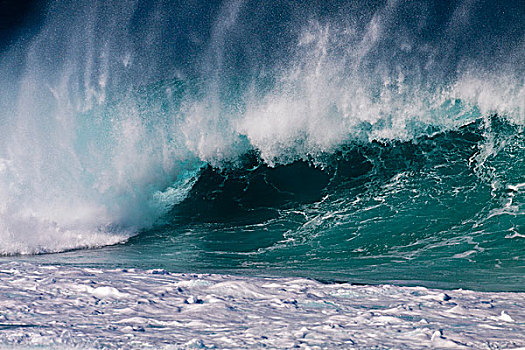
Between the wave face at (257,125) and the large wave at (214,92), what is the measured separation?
27 mm

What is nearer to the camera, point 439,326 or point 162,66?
point 439,326

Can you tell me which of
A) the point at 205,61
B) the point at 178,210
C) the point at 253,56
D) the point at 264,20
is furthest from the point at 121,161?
the point at 264,20

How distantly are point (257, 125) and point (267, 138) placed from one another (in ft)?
1.07

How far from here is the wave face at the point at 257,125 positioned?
7879mm

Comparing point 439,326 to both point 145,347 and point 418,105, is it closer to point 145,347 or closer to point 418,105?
point 145,347

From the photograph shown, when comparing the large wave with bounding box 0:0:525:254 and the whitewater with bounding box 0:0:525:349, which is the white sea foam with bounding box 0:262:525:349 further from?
the large wave with bounding box 0:0:525:254

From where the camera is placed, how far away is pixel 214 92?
9.97m

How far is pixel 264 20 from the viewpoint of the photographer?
979 cm

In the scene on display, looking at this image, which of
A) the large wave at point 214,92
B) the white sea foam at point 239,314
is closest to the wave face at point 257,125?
the large wave at point 214,92

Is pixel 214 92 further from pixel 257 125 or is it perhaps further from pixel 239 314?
pixel 239 314

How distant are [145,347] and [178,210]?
20.4ft

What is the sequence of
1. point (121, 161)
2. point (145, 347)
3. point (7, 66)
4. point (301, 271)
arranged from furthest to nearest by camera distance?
1. point (7, 66)
2. point (121, 161)
3. point (301, 271)
4. point (145, 347)

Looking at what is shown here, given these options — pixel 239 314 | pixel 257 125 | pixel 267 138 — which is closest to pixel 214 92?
pixel 257 125

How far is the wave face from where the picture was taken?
788cm
